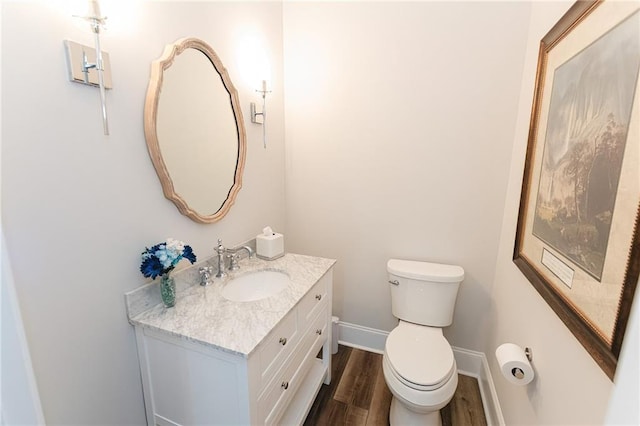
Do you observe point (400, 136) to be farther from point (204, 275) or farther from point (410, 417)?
point (410, 417)

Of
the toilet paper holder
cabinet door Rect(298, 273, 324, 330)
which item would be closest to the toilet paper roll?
the toilet paper holder

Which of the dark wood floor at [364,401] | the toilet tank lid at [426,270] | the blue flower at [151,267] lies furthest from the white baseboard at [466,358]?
the blue flower at [151,267]

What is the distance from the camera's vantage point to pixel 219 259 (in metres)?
1.50

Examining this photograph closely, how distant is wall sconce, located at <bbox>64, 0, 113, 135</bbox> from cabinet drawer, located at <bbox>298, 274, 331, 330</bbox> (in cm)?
107

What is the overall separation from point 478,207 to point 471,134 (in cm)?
44

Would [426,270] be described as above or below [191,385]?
above

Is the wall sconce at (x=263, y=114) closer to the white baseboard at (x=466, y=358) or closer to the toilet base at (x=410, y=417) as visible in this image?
the white baseboard at (x=466, y=358)

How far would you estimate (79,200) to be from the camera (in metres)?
0.95

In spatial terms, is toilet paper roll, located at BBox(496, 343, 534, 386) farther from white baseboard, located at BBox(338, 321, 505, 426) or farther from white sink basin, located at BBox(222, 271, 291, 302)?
white sink basin, located at BBox(222, 271, 291, 302)

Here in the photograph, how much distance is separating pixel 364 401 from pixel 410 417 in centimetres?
35

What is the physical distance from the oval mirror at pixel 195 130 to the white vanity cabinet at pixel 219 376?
0.58 m

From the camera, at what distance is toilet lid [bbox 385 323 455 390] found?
1.34 m

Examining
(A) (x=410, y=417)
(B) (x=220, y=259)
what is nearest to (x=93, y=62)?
(B) (x=220, y=259)

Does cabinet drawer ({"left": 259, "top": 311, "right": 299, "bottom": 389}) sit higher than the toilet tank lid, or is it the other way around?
the toilet tank lid
